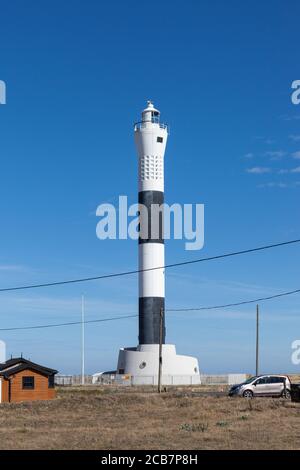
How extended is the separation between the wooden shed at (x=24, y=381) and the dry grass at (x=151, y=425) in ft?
29.8

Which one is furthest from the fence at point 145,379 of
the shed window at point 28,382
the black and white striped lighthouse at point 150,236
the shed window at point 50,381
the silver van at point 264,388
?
the silver van at point 264,388

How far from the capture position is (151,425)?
31.3 m

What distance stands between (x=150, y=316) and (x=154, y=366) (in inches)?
226

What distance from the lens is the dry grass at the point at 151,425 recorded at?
81.3 ft

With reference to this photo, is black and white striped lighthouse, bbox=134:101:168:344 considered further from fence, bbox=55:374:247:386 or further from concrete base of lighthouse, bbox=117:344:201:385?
fence, bbox=55:374:247:386

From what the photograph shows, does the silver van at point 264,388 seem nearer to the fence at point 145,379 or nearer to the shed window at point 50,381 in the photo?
the shed window at point 50,381

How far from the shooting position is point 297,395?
144 ft

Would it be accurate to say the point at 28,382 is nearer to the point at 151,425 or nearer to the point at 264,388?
the point at 264,388

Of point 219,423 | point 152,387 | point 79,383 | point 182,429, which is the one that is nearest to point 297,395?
point 219,423

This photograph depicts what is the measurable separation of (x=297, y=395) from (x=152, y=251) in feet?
112

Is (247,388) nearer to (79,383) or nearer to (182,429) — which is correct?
(182,429)

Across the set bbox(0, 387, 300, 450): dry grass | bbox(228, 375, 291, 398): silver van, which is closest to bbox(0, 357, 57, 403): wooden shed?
bbox(0, 387, 300, 450): dry grass

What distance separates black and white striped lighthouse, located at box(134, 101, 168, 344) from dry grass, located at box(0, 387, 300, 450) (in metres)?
29.5

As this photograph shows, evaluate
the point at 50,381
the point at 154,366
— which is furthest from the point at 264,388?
the point at 154,366
